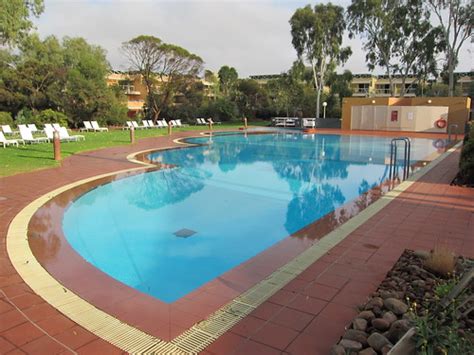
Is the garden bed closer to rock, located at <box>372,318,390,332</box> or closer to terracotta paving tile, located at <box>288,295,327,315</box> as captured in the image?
rock, located at <box>372,318,390,332</box>

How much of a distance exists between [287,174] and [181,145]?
7.70m

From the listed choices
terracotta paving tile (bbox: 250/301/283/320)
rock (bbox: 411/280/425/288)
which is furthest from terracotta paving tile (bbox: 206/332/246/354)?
rock (bbox: 411/280/425/288)

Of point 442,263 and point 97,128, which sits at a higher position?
point 97,128

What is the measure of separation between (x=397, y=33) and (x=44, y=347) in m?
37.1

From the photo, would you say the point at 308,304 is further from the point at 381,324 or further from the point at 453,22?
the point at 453,22

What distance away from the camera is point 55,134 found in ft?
36.3

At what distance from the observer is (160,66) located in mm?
31906

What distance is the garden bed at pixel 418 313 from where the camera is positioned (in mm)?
2163

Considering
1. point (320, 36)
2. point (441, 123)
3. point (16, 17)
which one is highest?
point (320, 36)

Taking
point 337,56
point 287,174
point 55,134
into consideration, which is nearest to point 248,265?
point 287,174

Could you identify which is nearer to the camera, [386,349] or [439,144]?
[386,349]

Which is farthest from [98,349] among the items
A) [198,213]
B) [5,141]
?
[5,141]

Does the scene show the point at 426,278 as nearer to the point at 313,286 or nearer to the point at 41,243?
the point at 313,286

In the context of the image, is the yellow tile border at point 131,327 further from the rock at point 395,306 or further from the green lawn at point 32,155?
the green lawn at point 32,155
